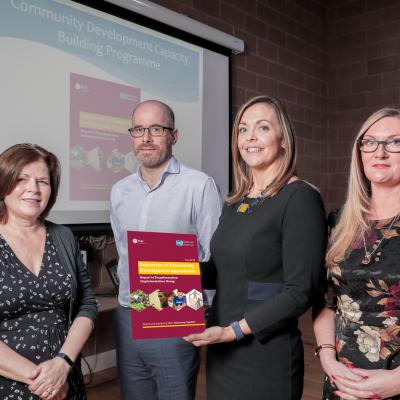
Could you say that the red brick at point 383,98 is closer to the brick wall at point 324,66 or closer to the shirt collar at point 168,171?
the brick wall at point 324,66

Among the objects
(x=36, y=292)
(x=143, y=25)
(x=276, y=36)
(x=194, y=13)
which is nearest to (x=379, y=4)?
(x=276, y=36)

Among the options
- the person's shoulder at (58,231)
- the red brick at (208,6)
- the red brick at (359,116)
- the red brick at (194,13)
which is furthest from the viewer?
the red brick at (359,116)

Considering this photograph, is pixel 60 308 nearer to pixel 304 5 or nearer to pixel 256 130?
pixel 256 130

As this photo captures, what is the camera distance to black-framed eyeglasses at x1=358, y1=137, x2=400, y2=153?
1.24m

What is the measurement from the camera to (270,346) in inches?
50.6

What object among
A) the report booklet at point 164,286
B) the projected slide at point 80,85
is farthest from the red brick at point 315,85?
the report booklet at point 164,286

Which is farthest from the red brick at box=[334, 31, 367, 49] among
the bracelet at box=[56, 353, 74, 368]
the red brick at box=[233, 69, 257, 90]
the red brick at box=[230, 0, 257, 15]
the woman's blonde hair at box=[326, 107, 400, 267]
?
the bracelet at box=[56, 353, 74, 368]

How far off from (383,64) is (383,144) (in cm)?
397

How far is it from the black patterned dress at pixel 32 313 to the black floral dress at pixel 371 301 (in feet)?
2.77

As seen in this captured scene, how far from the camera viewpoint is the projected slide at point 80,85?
8.48 feet

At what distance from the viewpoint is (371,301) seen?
1.21 m

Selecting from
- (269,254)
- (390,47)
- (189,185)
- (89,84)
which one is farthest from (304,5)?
(269,254)

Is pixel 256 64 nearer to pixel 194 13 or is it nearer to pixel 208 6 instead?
pixel 208 6

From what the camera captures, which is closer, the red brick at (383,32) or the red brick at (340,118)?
the red brick at (383,32)
